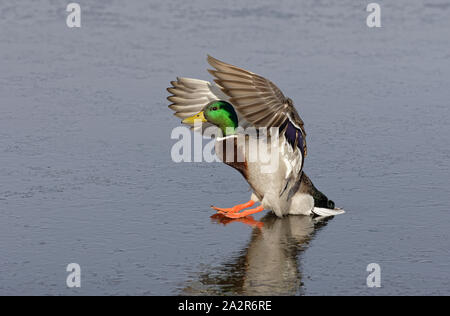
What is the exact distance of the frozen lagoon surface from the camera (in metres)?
5.38

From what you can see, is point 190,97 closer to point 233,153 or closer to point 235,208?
point 233,153

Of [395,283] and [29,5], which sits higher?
[29,5]

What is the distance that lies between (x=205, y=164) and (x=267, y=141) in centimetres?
151

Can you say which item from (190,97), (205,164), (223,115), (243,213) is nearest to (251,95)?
(223,115)

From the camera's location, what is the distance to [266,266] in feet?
17.8

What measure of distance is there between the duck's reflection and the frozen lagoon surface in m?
0.02

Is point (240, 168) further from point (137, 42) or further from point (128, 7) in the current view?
point (128, 7)

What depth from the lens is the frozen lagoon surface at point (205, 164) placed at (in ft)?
17.7

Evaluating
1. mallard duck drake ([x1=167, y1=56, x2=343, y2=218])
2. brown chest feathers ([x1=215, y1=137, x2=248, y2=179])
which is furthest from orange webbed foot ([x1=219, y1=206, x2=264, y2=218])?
brown chest feathers ([x1=215, y1=137, x2=248, y2=179])

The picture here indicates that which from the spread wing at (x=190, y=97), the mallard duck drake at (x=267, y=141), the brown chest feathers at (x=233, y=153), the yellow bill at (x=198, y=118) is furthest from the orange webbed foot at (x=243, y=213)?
the spread wing at (x=190, y=97)

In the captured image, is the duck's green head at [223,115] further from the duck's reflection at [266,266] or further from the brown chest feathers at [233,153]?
the duck's reflection at [266,266]
